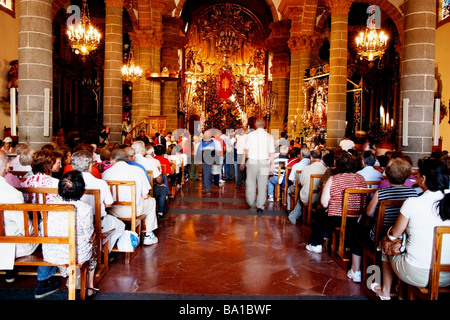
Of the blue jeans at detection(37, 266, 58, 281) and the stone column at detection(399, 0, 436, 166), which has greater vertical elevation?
the stone column at detection(399, 0, 436, 166)

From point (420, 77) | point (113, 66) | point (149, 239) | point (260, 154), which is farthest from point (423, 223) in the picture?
point (113, 66)

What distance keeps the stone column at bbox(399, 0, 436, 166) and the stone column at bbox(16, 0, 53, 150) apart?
6.92 m

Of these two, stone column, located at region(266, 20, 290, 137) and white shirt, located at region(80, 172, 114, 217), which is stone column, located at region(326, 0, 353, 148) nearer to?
white shirt, located at region(80, 172, 114, 217)

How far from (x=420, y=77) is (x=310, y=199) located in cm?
352

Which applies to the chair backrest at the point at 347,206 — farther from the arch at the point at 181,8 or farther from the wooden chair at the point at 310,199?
the arch at the point at 181,8

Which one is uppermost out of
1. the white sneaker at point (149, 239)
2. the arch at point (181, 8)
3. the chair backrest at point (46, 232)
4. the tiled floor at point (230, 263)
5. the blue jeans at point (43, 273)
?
the arch at point (181, 8)

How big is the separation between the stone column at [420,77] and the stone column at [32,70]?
6923 mm

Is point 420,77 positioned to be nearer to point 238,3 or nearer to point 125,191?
point 125,191

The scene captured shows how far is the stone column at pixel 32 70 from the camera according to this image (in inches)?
277

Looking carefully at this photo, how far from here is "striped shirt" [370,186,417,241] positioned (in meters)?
3.78

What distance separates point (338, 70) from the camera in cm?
1155

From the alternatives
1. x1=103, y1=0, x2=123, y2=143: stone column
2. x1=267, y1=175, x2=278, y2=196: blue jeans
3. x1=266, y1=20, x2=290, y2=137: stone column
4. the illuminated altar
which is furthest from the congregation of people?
the illuminated altar

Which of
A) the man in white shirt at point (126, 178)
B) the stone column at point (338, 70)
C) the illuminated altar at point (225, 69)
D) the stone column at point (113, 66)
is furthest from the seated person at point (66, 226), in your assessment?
the illuminated altar at point (225, 69)
